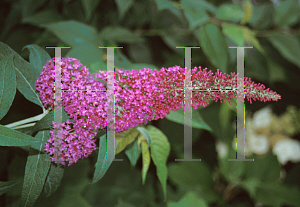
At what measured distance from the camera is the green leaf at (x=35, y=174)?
0.38 meters

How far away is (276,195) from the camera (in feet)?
3.91

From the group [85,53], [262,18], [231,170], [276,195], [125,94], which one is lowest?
[276,195]

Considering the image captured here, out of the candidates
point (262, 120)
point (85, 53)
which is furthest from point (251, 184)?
point (85, 53)

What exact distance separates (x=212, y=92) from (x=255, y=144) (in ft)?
4.59

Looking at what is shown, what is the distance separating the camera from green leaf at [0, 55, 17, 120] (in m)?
0.37

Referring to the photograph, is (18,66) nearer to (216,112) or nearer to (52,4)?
(52,4)

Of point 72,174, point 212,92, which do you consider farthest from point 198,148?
point 212,92

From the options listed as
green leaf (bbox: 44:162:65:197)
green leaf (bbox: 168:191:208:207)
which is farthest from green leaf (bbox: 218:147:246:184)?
green leaf (bbox: 44:162:65:197)

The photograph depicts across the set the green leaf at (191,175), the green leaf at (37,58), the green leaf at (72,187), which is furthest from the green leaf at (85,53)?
the green leaf at (191,175)

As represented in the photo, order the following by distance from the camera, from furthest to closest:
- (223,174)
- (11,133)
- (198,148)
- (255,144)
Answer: (255,144) → (223,174) → (198,148) → (11,133)

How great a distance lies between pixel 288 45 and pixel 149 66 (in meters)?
0.59

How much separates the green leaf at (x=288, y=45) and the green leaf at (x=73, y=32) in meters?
0.64

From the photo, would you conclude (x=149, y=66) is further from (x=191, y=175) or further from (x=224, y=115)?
(x=191, y=175)

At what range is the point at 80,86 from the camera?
0.38 metres
